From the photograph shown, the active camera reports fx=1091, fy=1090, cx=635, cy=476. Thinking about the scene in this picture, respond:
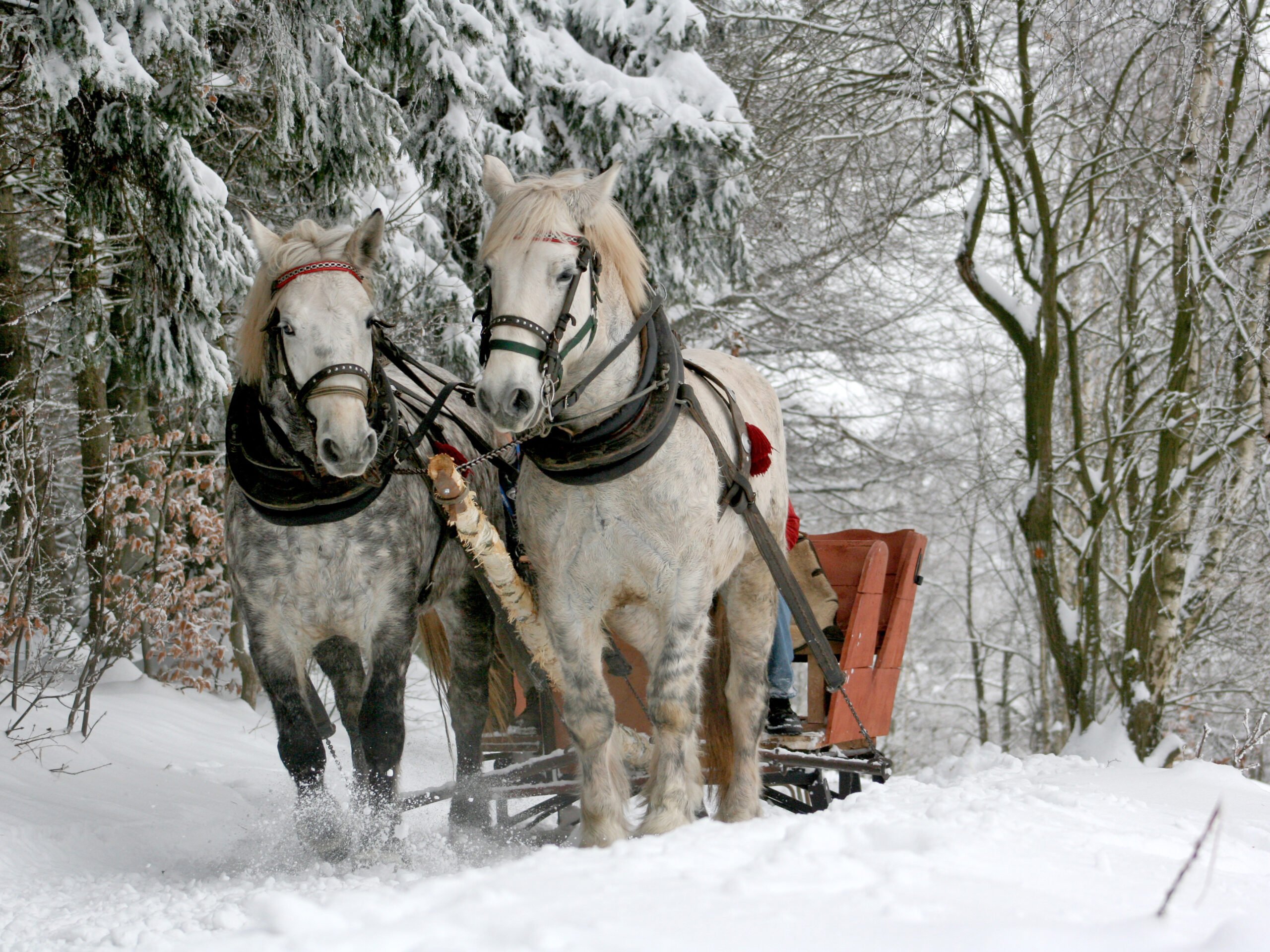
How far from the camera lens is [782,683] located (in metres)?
4.59

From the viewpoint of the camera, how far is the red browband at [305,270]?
3.48 m

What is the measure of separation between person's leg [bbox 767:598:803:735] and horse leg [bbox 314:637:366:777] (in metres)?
1.64

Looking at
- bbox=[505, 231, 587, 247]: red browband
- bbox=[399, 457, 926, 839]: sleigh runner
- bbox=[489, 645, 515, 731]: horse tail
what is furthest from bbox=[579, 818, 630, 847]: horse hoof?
bbox=[505, 231, 587, 247]: red browband

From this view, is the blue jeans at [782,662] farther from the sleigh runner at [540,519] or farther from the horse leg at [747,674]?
the horse leg at [747,674]

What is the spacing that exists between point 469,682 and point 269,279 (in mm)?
1939

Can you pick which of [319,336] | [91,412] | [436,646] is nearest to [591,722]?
[319,336]

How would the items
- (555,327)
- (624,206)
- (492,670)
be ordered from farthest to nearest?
(624,206) < (492,670) < (555,327)

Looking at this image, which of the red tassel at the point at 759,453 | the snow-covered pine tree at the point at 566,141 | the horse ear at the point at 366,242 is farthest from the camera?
the snow-covered pine tree at the point at 566,141

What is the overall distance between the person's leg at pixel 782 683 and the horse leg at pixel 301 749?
1.79 meters

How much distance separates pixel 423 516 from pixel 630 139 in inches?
218

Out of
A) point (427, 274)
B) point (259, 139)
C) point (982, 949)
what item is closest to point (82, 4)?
point (259, 139)

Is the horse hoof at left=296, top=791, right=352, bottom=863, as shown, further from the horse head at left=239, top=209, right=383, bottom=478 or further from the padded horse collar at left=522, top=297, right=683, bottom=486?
the padded horse collar at left=522, top=297, right=683, bottom=486

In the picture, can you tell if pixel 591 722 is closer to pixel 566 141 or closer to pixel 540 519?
pixel 540 519

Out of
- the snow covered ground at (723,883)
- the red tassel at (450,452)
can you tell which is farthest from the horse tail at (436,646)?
the red tassel at (450,452)
